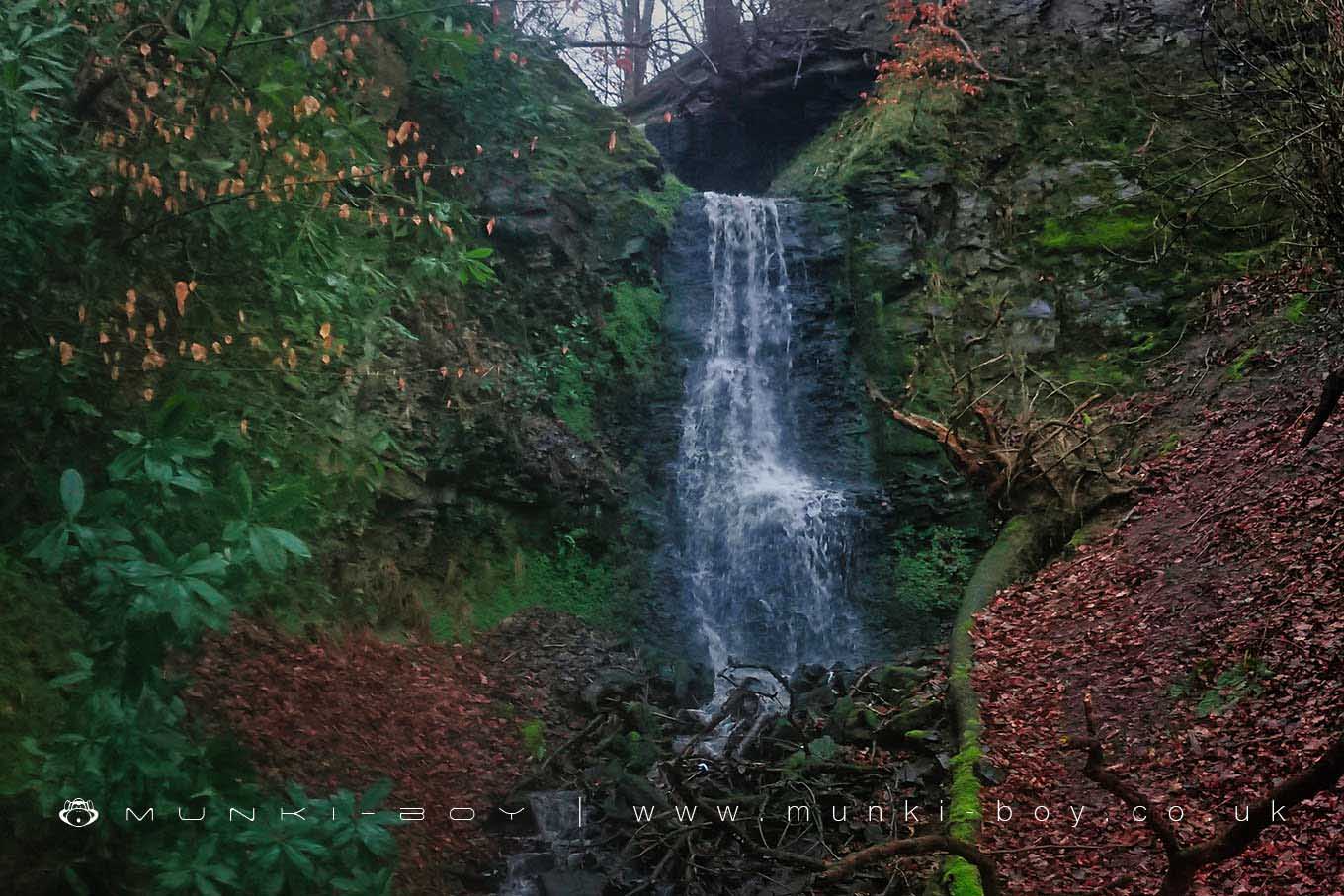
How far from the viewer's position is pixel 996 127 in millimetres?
14812

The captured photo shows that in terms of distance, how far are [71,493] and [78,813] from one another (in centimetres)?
160

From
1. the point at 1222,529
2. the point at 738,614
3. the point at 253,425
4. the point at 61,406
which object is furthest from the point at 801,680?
the point at 61,406

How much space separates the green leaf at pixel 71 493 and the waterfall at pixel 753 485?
28.7ft

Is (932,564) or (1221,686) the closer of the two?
(1221,686)

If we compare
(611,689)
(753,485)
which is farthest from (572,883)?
(753,485)

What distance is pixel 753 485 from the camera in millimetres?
12914

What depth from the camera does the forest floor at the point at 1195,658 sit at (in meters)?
4.43

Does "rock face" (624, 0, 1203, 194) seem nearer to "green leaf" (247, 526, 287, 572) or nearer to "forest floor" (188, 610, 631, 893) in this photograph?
"forest floor" (188, 610, 631, 893)

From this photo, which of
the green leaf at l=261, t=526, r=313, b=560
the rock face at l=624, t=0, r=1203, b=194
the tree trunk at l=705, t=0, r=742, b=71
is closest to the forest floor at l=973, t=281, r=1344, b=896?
the green leaf at l=261, t=526, r=313, b=560

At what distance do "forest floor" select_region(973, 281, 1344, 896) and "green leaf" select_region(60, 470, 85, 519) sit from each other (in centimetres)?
380

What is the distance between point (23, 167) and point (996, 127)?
14024 mm

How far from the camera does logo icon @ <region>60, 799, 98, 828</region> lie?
3.92 m

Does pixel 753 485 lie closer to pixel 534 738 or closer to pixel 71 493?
pixel 534 738

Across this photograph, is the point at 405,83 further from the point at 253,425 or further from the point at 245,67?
the point at 253,425
